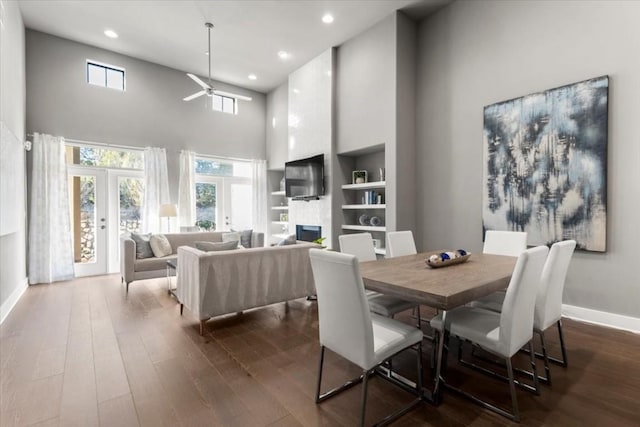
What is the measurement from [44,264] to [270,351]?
473 centimetres

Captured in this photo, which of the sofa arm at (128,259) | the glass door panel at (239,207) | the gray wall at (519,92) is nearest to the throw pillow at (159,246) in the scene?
the sofa arm at (128,259)

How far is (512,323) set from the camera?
1.69 meters

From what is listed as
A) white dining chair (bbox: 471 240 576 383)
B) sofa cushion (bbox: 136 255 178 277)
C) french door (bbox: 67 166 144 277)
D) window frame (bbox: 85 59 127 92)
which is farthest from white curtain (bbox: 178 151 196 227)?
white dining chair (bbox: 471 240 576 383)

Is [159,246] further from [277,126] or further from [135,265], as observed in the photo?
[277,126]

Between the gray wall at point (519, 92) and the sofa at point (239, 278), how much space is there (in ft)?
7.41

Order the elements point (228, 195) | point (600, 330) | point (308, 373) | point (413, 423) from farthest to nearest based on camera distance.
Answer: point (228, 195), point (600, 330), point (308, 373), point (413, 423)

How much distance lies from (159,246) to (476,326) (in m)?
4.69

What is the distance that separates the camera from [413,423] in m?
1.73

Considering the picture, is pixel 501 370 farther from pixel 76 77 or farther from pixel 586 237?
pixel 76 77

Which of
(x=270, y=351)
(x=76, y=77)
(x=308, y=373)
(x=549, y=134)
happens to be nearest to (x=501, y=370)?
(x=308, y=373)

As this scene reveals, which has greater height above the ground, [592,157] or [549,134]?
[549,134]

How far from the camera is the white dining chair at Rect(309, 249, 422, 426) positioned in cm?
155

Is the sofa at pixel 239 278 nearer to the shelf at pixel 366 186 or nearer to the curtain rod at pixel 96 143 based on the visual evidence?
the shelf at pixel 366 186

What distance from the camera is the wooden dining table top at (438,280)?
1.63 meters
